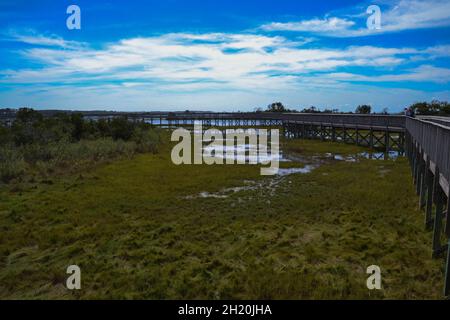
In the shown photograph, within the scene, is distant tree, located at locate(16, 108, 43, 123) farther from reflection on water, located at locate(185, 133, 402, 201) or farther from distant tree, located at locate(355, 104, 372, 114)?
distant tree, located at locate(355, 104, 372, 114)

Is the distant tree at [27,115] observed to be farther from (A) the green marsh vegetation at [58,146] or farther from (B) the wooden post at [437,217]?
(B) the wooden post at [437,217]

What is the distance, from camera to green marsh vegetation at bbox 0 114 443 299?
7.08 meters

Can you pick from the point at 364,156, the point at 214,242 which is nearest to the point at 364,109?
the point at 364,156

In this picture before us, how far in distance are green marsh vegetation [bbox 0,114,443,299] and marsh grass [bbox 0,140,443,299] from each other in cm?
4

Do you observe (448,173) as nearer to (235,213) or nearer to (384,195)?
(235,213)

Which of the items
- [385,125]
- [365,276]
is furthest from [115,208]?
[385,125]

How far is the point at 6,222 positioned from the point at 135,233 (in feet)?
15.9

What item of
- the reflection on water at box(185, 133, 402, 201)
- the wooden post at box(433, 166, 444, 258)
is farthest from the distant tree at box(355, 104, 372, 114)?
the wooden post at box(433, 166, 444, 258)

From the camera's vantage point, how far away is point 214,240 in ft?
32.2

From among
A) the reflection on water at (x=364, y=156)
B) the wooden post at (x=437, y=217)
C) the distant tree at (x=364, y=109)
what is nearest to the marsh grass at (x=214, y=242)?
the wooden post at (x=437, y=217)

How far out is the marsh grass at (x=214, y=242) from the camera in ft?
23.2

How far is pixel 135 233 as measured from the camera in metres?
10.4

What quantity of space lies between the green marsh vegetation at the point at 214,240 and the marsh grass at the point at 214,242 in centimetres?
4

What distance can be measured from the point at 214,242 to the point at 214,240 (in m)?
0.17
